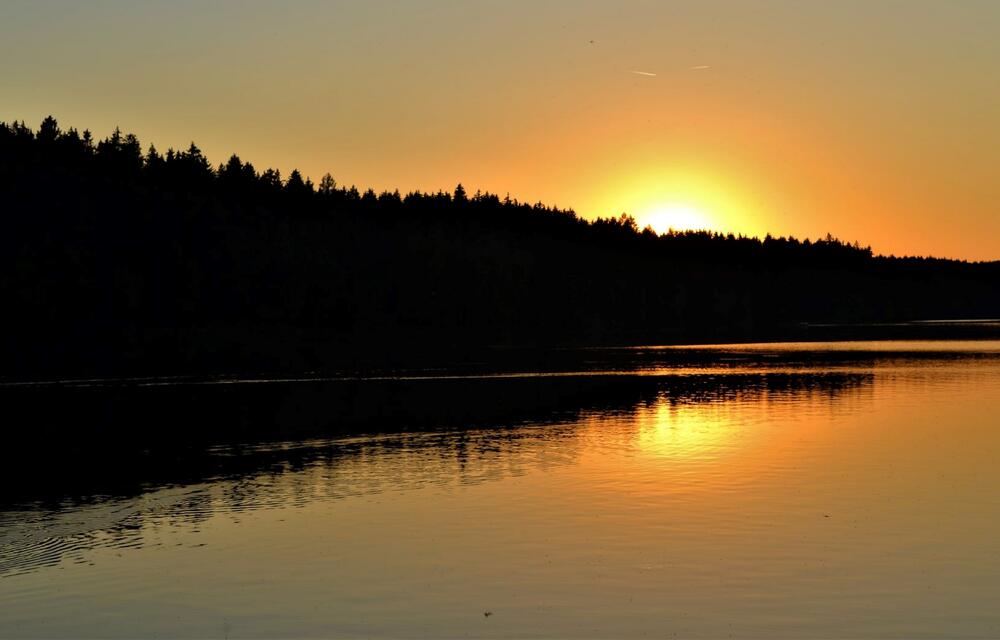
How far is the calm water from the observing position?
25.3m

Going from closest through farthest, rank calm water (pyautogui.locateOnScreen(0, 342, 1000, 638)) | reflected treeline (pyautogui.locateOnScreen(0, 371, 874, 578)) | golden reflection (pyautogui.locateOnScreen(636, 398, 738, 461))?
1. calm water (pyautogui.locateOnScreen(0, 342, 1000, 638))
2. reflected treeline (pyautogui.locateOnScreen(0, 371, 874, 578))
3. golden reflection (pyautogui.locateOnScreen(636, 398, 738, 461))

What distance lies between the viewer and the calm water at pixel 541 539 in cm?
2528

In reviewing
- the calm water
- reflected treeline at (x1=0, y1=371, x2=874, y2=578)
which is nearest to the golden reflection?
the calm water

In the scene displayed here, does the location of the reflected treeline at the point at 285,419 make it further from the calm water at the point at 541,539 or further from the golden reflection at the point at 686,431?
the golden reflection at the point at 686,431

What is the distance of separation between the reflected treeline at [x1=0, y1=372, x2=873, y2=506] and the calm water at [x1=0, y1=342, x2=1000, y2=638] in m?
0.78

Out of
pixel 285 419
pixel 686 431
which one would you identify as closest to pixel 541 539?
pixel 686 431

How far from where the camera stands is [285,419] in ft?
232

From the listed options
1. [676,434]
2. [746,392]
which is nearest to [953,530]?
[676,434]

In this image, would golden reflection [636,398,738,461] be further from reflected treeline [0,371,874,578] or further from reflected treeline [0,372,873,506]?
reflected treeline [0,372,873,506]

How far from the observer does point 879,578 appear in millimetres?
28016

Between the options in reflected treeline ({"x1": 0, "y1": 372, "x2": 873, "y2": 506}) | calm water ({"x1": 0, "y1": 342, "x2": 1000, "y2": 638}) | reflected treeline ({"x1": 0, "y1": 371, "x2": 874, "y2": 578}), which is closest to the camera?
calm water ({"x1": 0, "y1": 342, "x2": 1000, "y2": 638})

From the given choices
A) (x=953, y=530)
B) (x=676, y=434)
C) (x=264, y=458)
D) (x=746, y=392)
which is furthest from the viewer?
(x=746, y=392)

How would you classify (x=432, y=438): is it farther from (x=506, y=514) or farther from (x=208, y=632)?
(x=208, y=632)

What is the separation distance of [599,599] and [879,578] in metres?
7.18
